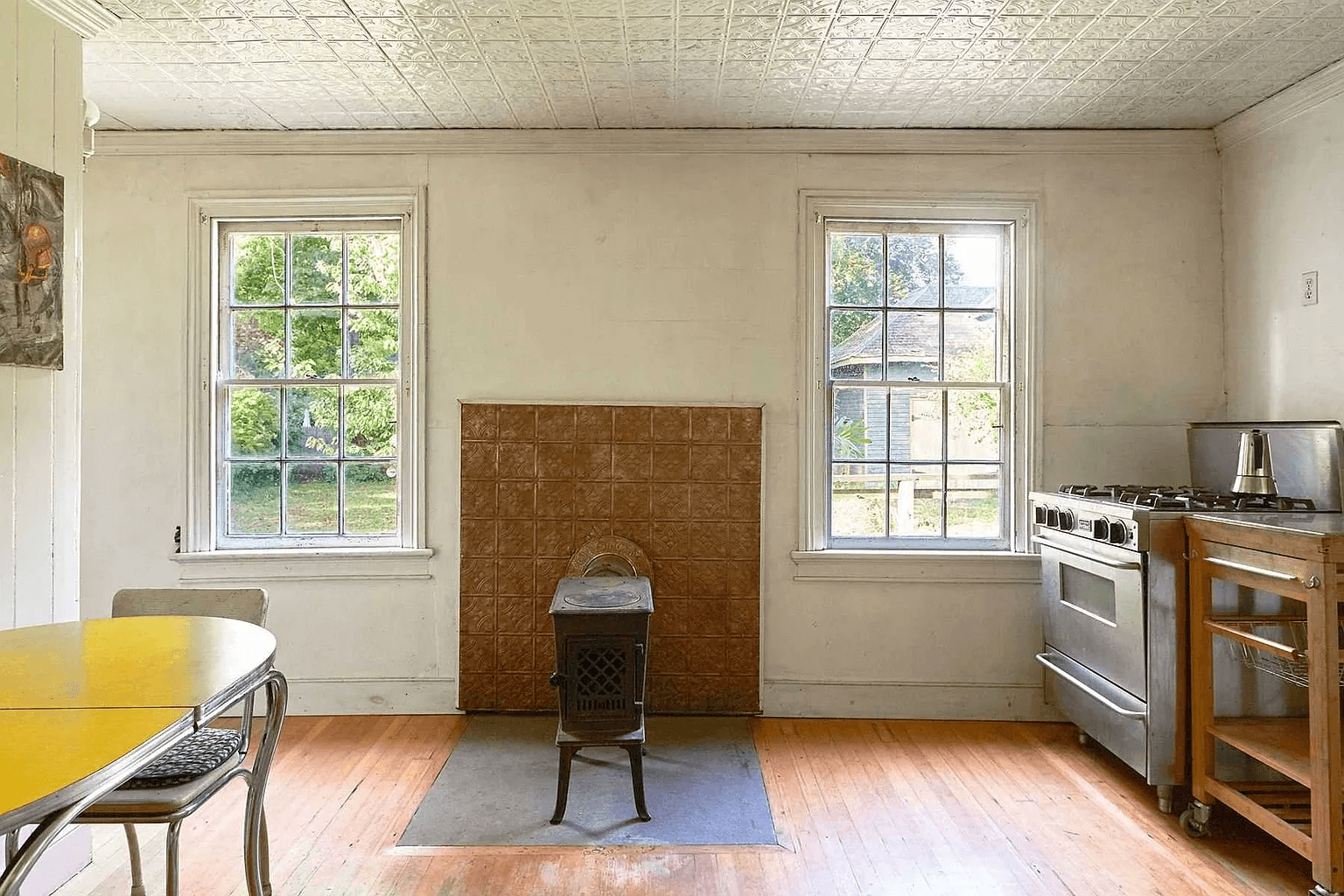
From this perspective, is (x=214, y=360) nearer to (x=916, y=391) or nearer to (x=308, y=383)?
(x=308, y=383)

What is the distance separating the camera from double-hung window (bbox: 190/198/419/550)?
12.9 feet

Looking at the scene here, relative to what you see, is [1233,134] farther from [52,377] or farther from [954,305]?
[52,377]

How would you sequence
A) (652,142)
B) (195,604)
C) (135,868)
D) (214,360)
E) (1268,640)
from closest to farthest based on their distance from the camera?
1. (135,868)
2. (195,604)
3. (1268,640)
4. (652,142)
5. (214,360)

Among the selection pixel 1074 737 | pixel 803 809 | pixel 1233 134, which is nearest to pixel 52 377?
pixel 803 809

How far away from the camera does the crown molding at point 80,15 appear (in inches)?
101

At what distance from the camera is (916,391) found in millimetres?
3936

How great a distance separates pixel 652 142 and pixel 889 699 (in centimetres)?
294

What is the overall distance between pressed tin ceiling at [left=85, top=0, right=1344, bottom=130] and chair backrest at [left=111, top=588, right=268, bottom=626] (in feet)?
6.47

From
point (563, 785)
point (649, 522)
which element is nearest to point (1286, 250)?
point (649, 522)

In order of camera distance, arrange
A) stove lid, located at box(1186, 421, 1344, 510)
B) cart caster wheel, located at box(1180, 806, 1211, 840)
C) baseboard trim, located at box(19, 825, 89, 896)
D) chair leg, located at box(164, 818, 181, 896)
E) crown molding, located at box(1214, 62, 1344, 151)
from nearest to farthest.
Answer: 1. chair leg, located at box(164, 818, 181, 896)
2. baseboard trim, located at box(19, 825, 89, 896)
3. cart caster wheel, located at box(1180, 806, 1211, 840)
4. stove lid, located at box(1186, 421, 1344, 510)
5. crown molding, located at box(1214, 62, 1344, 151)

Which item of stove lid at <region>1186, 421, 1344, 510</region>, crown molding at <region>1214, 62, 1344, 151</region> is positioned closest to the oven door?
stove lid at <region>1186, 421, 1344, 510</region>

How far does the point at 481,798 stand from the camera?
2.98 meters

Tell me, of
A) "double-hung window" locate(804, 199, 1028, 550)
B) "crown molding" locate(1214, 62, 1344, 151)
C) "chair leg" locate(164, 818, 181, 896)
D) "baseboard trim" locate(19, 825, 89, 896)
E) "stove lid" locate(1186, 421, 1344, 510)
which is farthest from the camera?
"double-hung window" locate(804, 199, 1028, 550)

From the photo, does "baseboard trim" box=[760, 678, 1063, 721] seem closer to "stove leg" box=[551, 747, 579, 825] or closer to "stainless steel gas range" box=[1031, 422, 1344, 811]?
"stainless steel gas range" box=[1031, 422, 1344, 811]
